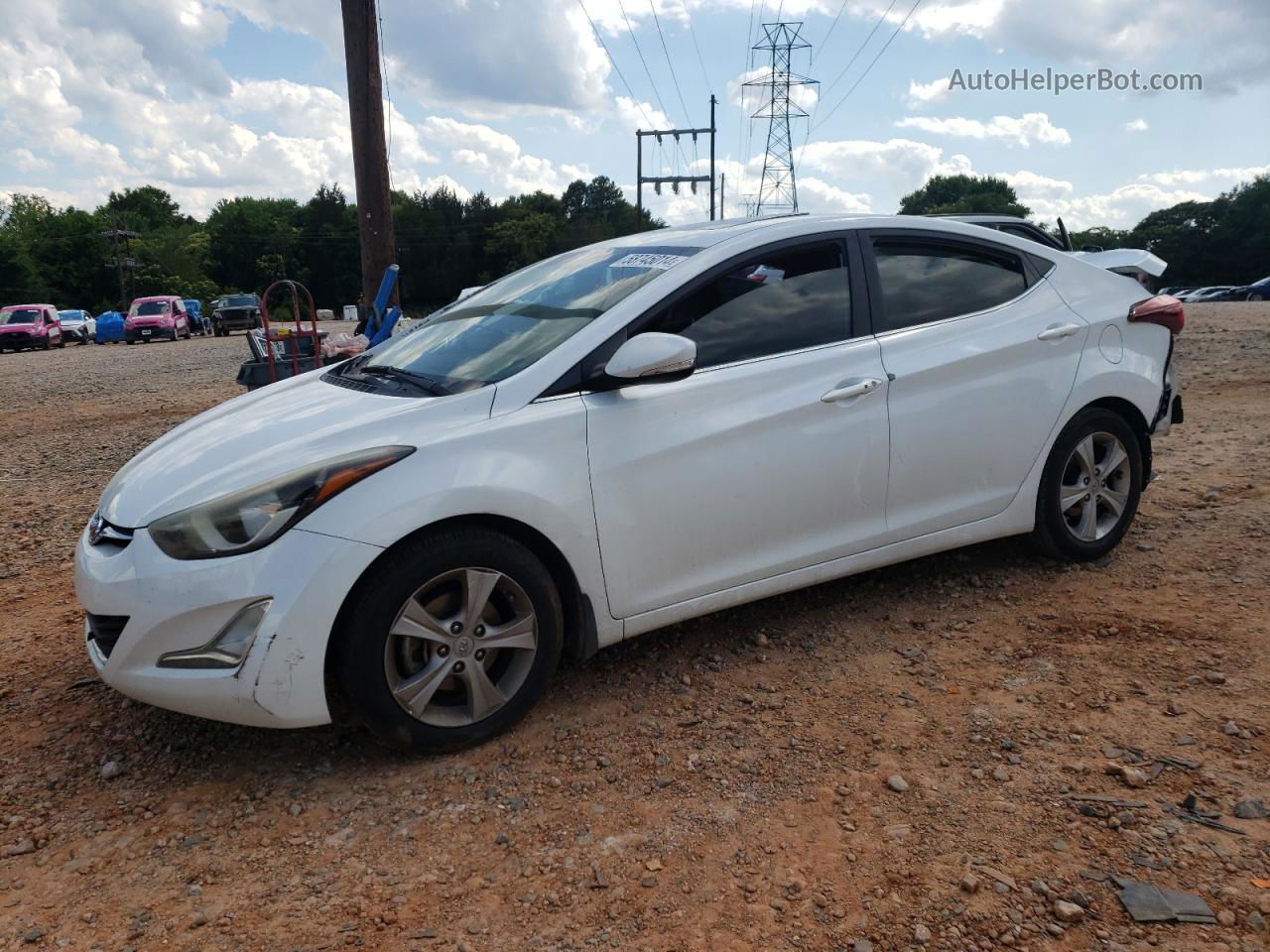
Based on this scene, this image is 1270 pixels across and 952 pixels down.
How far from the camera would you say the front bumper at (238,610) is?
2760 mm

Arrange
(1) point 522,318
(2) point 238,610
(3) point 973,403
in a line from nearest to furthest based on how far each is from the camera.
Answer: (2) point 238,610 < (1) point 522,318 < (3) point 973,403

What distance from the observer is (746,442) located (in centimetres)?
345

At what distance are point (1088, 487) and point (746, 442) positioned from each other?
1948 millimetres

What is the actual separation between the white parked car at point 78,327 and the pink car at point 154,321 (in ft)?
4.72

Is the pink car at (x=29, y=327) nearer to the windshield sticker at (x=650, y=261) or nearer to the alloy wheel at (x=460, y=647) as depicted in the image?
the windshield sticker at (x=650, y=261)

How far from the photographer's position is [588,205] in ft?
324

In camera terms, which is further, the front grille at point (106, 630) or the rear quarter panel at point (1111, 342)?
the rear quarter panel at point (1111, 342)

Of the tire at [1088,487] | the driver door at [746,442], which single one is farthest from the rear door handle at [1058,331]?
the driver door at [746,442]

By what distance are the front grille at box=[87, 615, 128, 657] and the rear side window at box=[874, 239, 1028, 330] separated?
2.90 m

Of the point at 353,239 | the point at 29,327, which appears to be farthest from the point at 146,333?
the point at 353,239

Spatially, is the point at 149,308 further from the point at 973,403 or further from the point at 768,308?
the point at 973,403

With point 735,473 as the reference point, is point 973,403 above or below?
above

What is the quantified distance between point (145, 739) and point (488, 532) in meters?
1.43

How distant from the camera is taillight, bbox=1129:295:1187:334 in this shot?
4453mm
